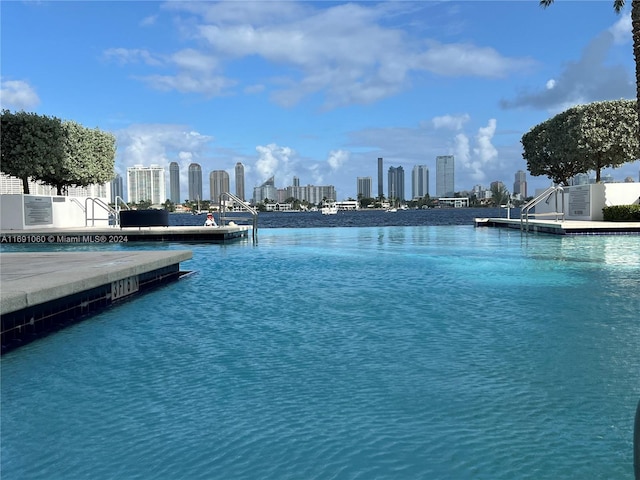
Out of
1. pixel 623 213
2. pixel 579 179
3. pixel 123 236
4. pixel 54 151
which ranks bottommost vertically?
pixel 123 236

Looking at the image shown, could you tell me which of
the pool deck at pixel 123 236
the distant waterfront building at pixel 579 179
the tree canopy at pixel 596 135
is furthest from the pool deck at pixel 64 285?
the distant waterfront building at pixel 579 179

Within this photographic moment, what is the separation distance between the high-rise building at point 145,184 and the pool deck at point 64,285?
143 meters

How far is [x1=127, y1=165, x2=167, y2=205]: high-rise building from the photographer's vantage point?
151 m

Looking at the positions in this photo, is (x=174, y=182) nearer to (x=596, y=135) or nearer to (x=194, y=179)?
(x=194, y=179)

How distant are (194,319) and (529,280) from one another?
24.3ft

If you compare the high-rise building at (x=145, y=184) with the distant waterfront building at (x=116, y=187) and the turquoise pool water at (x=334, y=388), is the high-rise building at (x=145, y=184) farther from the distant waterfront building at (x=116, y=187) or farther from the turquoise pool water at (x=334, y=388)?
the turquoise pool water at (x=334, y=388)

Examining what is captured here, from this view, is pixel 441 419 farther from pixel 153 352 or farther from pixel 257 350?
pixel 153 352

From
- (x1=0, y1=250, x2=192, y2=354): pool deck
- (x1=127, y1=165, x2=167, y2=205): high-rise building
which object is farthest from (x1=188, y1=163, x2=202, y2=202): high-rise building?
(x1=0, y1=250, x2=192, y2=354): pool deck

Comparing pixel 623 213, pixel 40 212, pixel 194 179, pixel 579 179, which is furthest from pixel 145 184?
pixel 623 213

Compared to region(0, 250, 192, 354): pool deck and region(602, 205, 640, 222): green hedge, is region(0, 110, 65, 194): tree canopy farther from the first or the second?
region(602, 205, 640, 222): green hedge

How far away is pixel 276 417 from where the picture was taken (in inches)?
176

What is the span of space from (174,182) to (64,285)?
611 ft

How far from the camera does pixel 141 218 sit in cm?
2611

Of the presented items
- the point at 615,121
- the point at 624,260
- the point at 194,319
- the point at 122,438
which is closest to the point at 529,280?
the point at 624,260
